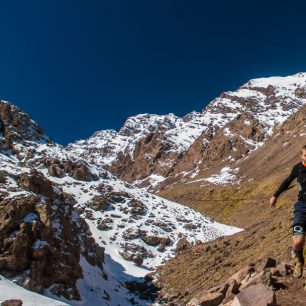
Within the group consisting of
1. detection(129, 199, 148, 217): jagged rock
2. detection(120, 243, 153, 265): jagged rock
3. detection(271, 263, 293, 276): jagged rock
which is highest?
detection(129, 199, 148, 217): jagged rock

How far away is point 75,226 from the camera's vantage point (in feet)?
143

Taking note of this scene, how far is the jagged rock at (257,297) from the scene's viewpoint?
8.80m

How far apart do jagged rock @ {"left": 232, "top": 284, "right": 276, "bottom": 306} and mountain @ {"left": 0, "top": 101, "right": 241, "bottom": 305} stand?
10.2m

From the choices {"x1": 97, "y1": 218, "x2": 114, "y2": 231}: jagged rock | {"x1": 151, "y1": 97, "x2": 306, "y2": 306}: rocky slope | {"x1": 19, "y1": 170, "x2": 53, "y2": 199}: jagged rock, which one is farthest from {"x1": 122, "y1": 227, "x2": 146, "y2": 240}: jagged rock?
{"x1": 19, "y1": 170, "x2": 53, "y2": 199}: jagged rock

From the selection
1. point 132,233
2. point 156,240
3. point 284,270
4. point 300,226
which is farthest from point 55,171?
point 300,226

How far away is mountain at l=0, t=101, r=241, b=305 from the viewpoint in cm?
2898

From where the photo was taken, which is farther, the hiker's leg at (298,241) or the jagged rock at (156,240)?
the jagged rock at (156,240)

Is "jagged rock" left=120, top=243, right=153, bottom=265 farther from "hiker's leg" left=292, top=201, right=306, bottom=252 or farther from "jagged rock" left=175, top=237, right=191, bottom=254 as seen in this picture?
"hiker's leg" left=292, top=201, right=306, bottom=252

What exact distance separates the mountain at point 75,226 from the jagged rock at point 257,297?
10.2m

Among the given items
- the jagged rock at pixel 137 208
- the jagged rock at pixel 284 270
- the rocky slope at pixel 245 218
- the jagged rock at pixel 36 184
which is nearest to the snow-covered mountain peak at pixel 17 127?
the jagged rock at pixel 137 208

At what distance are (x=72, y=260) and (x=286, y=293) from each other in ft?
81.2

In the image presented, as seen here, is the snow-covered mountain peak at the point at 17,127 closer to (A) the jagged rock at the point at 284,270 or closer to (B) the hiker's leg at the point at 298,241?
(A) the jagged rock at the point at 284,270

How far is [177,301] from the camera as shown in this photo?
33.1 meters

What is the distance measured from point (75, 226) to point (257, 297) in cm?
3633
